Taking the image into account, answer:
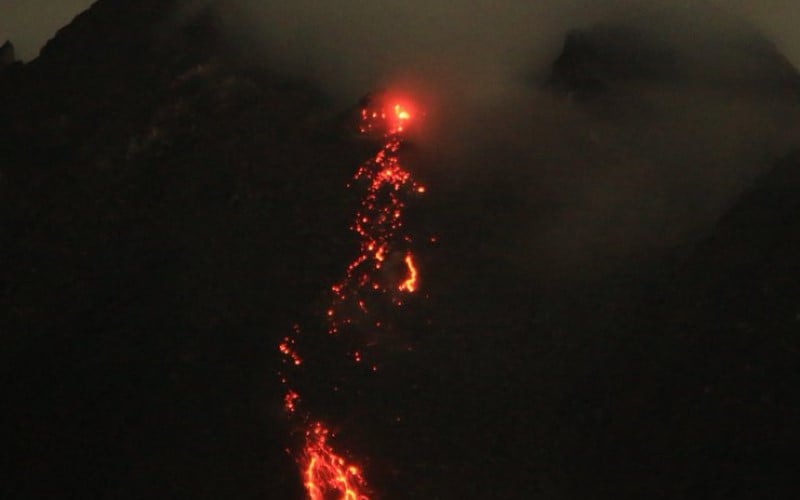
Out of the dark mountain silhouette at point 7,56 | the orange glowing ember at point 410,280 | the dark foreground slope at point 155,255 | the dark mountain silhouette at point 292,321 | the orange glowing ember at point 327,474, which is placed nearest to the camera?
the dark mountain silhouette at point 292,321

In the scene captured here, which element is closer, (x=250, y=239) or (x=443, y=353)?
(x=443, y=353)

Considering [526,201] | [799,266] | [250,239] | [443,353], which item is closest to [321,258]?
[250,239]

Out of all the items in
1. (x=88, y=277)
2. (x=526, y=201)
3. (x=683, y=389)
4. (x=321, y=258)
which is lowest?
(x=683, y=389)

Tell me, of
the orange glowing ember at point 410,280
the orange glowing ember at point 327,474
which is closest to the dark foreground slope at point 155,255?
the orange glowing ember at point 327,474

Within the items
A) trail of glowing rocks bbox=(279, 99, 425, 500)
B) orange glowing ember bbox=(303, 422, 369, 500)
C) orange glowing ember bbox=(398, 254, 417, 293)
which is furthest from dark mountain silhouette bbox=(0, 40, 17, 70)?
orange glowing ember bbox=(303, 422, 369, 500)

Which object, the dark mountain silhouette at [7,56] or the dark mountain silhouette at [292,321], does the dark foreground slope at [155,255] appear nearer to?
the dark mountain silhouette at [292,321]

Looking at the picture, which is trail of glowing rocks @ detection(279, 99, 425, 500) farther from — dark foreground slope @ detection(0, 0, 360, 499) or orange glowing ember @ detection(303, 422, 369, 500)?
dark foreground slope @ detection(0, 0, 360, 499)

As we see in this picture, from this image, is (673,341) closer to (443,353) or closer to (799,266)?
(799,266)

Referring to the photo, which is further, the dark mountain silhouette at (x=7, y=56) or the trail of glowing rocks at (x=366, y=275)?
the dark mountain silhouette at (x=7, y=56)
